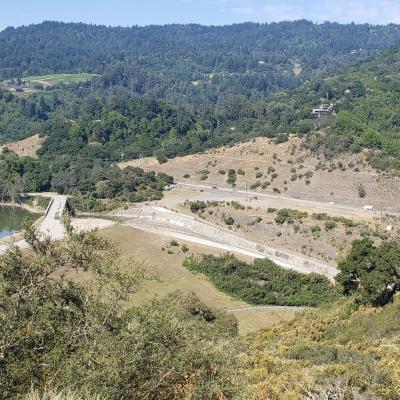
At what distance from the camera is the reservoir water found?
7425 cm

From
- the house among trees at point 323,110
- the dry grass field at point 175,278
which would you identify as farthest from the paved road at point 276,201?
the house among trees at point 323,110

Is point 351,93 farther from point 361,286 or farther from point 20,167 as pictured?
point 361,286

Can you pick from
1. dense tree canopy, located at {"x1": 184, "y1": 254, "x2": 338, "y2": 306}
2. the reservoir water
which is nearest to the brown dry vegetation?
dense tree canopy, located at {"x1": 184, "y1": 254, "x2": 338, "y2": 306}

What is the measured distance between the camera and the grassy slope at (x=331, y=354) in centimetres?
1465

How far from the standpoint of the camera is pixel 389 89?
361 ft

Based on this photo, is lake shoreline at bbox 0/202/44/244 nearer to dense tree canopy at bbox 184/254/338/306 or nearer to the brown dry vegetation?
the brown dry vegetation

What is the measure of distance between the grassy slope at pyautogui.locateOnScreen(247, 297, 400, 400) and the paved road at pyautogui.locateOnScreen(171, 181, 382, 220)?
31.8 metres

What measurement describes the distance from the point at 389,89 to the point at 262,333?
89059mm

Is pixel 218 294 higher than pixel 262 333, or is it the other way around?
pixel 262 333

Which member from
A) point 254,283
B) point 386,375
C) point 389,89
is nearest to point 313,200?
Result: point 254,283

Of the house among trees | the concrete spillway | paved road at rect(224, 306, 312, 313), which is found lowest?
paved road at rect(224, 306, 312, 313)

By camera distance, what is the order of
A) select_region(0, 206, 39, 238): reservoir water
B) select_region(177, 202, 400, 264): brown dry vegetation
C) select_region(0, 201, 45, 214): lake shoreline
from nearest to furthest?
select_region(177, 202, 400, 264): brown dry vegetation → select_region(0, 206, 39, 238): reservoir water → select_region(0, 201, 45, 214): lake shoreline

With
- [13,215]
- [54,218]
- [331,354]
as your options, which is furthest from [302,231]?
[13,215]

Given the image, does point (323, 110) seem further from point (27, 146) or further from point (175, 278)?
point (175, 278)
